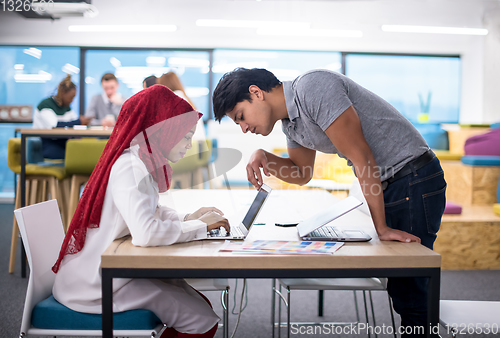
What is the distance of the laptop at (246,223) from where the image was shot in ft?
3.59

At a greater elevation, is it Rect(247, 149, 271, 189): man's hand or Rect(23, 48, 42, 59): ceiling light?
Rect(23, 48, 42, 59): ceiling light

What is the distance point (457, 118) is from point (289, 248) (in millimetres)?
6491

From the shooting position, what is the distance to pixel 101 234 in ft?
3.66

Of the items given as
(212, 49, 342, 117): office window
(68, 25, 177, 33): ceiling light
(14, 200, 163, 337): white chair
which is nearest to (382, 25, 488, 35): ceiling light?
(212, 49, 342, 117): office window

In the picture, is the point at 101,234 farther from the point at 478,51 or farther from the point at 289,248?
the point at 478,51

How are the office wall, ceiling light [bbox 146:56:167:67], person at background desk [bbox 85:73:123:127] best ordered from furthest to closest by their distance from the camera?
ceiling light [bbox 146:56:167:67], the office wall, person at background desk [bbox 85:73:123:127]

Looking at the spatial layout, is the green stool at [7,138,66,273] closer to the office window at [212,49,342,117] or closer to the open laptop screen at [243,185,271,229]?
the open laptop screen at [243,185,271,229]

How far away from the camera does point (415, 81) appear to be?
643cm

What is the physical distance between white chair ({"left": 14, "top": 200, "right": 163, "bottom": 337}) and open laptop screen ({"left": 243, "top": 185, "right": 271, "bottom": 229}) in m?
0.37

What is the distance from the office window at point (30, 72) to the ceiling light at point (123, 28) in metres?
0.34

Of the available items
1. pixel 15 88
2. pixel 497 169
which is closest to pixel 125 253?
pixel 497 169

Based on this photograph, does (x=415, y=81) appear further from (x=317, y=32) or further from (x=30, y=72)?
(x=30, y=72)

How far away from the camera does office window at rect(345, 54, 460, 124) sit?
20.9 feet

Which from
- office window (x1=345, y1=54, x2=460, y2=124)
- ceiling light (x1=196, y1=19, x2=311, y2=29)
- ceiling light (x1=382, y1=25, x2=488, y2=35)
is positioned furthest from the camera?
office window (x1=345, y1=54, x2=460, y2=124)
